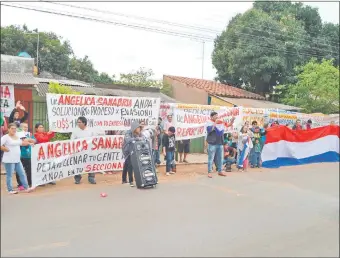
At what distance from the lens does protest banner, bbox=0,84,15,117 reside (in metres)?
9.05

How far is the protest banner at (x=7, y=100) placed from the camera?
29.7 ft

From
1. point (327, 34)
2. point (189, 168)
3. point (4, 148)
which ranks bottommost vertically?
point (189, 168)

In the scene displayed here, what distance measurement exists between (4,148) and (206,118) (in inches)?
266

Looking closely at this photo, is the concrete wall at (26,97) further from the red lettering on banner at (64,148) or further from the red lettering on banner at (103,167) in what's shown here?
the red lettering on banner at (103,167)

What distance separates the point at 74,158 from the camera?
849 cm

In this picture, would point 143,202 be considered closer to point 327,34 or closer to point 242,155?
point 242,155

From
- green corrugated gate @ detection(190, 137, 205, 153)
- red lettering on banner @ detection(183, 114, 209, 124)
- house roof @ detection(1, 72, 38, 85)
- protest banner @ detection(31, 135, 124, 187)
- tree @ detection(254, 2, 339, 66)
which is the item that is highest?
tree @ detection(254, 2, 339, 66)

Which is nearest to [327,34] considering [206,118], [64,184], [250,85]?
[250,85]

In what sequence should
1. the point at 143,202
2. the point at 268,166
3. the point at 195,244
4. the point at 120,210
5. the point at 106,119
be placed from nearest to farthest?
1. the point at 195,244
2. the point at 120,210
3. the point at 143,202
4. the point at 106,119
5. the point at 268,166

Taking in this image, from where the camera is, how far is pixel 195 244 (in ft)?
15.7

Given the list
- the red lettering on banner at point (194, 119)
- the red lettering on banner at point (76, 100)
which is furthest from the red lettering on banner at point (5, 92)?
the red lettering on banner at point (194, 119)

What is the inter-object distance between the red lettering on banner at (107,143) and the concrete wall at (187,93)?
13.9m

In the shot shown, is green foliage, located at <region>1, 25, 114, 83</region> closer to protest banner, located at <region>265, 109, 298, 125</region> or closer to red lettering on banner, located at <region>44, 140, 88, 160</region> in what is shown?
protest banner, located at <region>265, 109, 298, 125</region>

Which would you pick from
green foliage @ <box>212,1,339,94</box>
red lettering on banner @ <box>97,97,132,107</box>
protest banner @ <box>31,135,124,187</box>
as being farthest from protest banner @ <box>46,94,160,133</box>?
green foliage @ <box>212,1,339,94</box>
